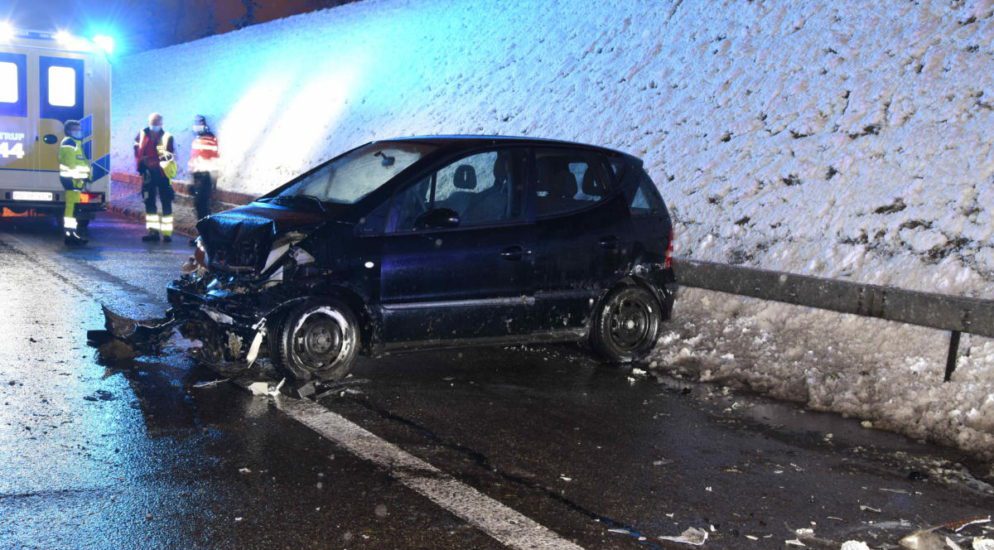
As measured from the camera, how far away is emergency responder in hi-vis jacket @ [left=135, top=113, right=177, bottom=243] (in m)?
15.3

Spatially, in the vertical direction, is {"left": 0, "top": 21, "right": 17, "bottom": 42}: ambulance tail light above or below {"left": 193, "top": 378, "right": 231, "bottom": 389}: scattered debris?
above

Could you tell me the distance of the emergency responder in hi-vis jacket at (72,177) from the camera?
14297 mm

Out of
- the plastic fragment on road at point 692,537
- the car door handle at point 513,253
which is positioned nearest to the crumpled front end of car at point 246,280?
the car door handle at point 513,253

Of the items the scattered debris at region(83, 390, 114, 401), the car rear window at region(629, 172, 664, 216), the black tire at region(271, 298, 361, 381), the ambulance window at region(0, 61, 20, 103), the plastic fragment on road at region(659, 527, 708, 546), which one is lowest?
the scattered debris at region(83, 390, 114, 401)

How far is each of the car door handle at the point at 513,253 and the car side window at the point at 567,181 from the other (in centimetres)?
38

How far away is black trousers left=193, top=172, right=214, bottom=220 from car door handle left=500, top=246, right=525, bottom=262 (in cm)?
1011

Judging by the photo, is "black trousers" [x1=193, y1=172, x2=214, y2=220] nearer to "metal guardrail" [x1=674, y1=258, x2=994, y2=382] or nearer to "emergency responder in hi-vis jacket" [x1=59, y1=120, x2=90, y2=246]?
"emergency responder in hi-vis jacket" [x1=59, y1=120, x2=90, y2=246]

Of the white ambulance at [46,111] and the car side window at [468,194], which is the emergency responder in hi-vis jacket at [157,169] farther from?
the car side window at [468,194]

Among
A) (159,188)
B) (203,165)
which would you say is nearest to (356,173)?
(159,188)

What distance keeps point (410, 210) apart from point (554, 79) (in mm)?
12148

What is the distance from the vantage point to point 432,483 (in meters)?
4.94

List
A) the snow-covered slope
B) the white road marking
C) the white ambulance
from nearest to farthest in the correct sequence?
1. the white road marking
2. the snow-covered slope
3. the white ambulance

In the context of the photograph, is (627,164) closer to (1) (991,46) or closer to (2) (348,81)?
(1) (991,46)

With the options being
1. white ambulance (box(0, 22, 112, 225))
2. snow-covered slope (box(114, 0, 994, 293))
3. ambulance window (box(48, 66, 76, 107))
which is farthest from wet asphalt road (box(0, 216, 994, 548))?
ambulance window (box(48, 66, 76, 107))
